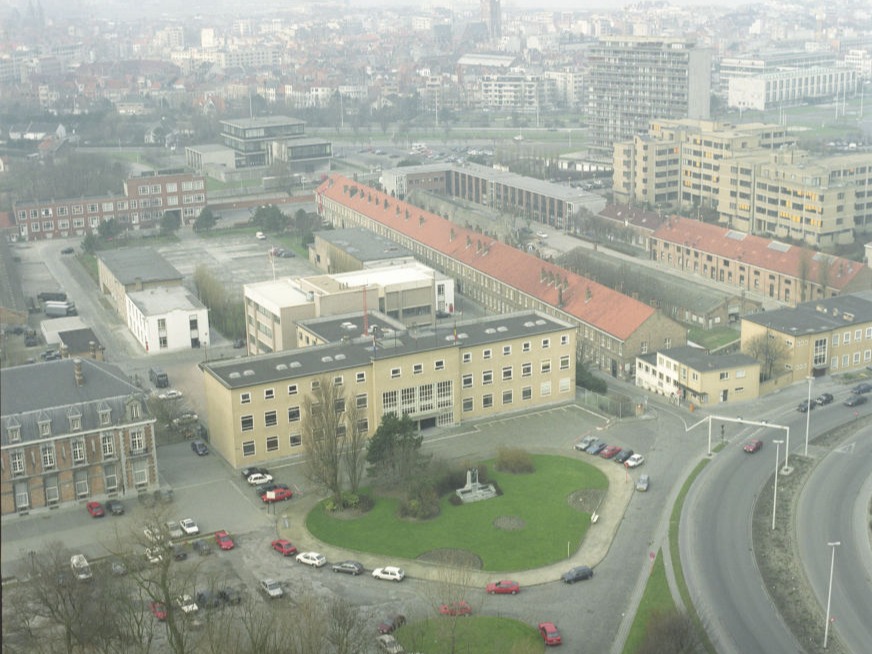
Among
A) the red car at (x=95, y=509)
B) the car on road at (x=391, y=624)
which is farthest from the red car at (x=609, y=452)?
the red car at (x=95, y=509)

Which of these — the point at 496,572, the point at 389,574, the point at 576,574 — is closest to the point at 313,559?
the point at 389,574

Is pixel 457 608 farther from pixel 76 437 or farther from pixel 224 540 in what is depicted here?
pixel 76 437

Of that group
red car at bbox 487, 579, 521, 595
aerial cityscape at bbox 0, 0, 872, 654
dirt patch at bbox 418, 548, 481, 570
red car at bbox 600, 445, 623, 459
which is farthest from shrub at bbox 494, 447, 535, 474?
red car at bbox 487, 579, 521, 595

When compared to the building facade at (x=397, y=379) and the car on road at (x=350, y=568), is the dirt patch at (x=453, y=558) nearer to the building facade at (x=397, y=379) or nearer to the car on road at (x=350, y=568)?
the car on road at (x=350, y=568)

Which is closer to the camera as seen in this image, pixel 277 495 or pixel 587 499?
pixel 587 499

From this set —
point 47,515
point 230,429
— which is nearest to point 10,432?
point 47,515

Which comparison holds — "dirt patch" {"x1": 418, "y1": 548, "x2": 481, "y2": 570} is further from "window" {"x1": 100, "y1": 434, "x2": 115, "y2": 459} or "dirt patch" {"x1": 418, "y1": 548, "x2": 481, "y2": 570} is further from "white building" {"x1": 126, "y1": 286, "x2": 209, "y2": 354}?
"white building" {"x1": 126, "y1": 286, "x2": 209, "y2": 354}
